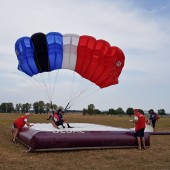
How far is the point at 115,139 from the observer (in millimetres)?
12695

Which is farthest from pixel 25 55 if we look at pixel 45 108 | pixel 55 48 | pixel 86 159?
pixel 45 108

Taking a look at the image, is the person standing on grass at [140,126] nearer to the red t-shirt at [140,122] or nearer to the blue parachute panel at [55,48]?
the red t-shirt at [140,122]

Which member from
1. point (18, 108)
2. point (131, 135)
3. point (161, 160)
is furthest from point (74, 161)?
point (18, 108)

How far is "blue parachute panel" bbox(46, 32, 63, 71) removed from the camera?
1490 centimetres

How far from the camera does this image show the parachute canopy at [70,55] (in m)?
15.0

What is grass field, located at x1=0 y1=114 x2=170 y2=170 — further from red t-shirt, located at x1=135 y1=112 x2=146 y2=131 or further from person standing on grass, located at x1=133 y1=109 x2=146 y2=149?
red t-shirt, located at x1=135 y1=112 x2=146 y2=131

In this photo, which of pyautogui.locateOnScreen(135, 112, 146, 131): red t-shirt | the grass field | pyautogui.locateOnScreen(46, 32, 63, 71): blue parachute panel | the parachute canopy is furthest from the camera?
the parachute canopy

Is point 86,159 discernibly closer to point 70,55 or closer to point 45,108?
point 70,55

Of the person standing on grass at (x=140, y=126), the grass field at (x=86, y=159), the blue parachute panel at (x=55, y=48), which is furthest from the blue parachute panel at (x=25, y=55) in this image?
the person standing on grass at (x=140, y=126)

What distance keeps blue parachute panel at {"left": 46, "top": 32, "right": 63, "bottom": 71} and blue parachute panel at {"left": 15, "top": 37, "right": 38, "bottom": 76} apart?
0.88 m

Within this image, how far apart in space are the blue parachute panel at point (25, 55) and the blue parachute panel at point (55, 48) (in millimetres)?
884

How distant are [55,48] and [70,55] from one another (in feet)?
3.00

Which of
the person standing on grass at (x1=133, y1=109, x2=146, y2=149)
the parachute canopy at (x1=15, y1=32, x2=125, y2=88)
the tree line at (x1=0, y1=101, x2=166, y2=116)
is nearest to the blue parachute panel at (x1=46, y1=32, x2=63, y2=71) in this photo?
the parachute canopy at (x1=15, y1=32, x2=125, y2=88)

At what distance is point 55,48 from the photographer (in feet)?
→ 49.8
